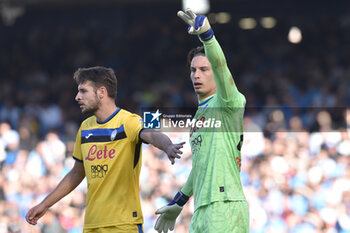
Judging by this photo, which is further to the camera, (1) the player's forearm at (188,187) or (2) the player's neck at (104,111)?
(2) the player's neck at (104,111)

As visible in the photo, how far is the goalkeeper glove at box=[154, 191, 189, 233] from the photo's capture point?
6.70m

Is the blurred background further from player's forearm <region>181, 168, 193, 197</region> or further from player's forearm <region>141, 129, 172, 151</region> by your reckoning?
player's forearm <region>141, 129, 172, 151</region>

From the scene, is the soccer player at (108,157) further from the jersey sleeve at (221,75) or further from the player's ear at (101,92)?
the jersey sleeve at (221,75)

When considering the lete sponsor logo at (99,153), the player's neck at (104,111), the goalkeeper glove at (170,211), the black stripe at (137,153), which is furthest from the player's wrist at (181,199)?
the player's neck at (104,111)

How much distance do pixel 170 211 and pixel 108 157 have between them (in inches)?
30.3

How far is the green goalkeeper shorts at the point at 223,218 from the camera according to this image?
5.91m

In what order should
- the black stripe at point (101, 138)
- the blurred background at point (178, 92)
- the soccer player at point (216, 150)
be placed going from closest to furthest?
the soccer player at point (216, 150), the black stripe at point (101, 138), the blurred background at point (178, 92)

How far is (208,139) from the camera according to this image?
20.0 feet

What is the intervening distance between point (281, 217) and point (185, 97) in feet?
19.2

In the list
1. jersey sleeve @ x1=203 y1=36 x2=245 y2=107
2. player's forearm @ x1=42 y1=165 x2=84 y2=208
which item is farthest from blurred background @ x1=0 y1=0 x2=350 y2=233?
jersey sleeve @ x1=203 y1=36 x2=245 y2=107

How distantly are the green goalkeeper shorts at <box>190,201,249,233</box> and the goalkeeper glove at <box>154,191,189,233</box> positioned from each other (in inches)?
25.4

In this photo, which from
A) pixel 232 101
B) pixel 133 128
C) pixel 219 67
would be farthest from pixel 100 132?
pixel 219 67

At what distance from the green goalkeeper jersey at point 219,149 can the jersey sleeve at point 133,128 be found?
0.56 metres

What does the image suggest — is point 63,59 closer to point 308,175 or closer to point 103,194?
point 308,175
